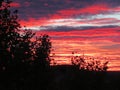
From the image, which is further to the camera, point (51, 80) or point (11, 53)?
point (51, 80)

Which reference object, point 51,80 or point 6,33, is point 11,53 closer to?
point 6,33

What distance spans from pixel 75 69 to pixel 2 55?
102ft

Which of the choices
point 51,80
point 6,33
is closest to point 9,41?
point 6,33

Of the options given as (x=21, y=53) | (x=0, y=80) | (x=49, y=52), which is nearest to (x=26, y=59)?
(x=21, y=53)

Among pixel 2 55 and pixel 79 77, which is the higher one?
pixel 2 55

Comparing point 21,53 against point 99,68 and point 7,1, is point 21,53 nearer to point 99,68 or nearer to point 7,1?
point 7,1

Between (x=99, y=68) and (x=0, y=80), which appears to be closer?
(x=0, y=80)

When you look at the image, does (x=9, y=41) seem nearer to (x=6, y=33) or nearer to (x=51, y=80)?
(x=6, y=33)

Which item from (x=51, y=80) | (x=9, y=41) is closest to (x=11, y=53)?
(x=9, y=41)

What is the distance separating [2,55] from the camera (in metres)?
45.7

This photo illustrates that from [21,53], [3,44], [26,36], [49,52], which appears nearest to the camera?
[3,44]

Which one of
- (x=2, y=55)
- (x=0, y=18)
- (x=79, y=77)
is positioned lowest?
(x=79, y=77)

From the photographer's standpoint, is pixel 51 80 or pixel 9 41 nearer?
pixel 9 41

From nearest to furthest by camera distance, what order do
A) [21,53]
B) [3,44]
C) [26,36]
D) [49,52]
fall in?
[3,44] < [21,53] < [26,36] < [49,52]
